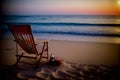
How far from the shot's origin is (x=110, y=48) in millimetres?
2771

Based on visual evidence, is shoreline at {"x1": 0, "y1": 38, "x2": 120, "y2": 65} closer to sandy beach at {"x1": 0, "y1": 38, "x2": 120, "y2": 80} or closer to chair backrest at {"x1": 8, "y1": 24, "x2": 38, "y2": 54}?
sandy beach at {"x1": 0, "y1": 38, "x2": 120, "y2": 80}

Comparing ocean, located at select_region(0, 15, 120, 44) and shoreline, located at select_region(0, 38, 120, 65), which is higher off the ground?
ocean, located at select_region(0, 15, 120, 44)

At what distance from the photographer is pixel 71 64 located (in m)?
2.41

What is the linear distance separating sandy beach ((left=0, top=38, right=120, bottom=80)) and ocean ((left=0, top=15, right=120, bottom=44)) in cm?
113

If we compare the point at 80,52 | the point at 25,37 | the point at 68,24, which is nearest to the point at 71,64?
the point at 80,52

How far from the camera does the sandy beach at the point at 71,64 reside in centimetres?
201

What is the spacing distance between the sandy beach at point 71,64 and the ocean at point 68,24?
113 centimetres

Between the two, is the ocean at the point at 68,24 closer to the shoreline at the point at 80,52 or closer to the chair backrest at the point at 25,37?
the shoreline at the point at 80,52

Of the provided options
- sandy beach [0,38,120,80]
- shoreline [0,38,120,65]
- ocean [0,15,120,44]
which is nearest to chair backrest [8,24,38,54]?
sandy beach [0,38,120,80]

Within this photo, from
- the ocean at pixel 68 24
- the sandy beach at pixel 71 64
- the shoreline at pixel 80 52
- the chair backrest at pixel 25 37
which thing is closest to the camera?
the sandy beach at pixel 71 64

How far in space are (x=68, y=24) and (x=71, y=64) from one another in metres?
2.94

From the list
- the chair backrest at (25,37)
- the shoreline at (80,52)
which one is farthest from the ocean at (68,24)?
the chair backrest at (25,37)

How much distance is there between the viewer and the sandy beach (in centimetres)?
201

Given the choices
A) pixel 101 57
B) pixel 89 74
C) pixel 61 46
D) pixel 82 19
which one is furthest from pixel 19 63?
pixel 82 19
